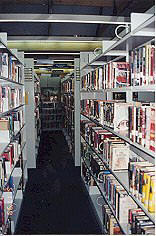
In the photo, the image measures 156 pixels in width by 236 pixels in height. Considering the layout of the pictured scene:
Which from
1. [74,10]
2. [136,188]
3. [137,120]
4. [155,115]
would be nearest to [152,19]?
[155,115]

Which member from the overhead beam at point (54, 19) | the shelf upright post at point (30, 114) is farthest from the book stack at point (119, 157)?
the shelf upright post at point (30, 114)

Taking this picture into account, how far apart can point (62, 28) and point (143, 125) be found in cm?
731

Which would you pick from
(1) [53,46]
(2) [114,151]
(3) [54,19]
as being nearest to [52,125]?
(1) [53,46]

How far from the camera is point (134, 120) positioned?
2273mm

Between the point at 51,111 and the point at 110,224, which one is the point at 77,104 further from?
the point at 51,111

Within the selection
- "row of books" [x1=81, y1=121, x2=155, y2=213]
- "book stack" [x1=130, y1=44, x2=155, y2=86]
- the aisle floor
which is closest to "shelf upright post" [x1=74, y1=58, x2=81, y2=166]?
the aisle floor

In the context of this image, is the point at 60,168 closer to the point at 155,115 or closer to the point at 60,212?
the point at 60,212

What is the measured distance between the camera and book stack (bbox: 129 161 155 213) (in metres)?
1.90

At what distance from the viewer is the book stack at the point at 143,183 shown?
1.90 meters

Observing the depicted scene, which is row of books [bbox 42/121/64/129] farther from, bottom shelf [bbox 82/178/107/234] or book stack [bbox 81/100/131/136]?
book stack [bbox 81/100/131/136]

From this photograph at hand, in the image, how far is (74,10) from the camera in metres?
7.77

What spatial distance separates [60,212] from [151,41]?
2.87 m

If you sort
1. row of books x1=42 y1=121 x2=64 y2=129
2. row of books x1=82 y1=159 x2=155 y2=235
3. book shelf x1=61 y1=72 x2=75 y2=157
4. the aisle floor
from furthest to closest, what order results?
row of books x1=42 y1=121 x2=64 y2=129 < book shelf x1=61 y1=72 x2=75 y2=157 < the aisle floor < row of books x1=82 y1=159 x2=155 y2=235

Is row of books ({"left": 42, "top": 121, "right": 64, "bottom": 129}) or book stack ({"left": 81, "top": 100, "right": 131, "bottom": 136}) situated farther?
row of books ({"left": 42, "top": 121, "right": 64, "bottom": 129})
